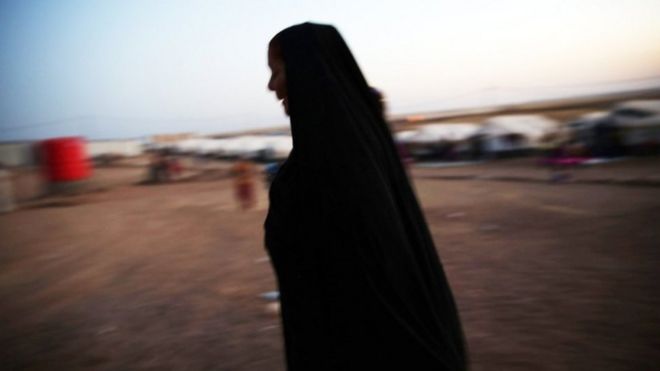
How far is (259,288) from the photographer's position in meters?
4.51

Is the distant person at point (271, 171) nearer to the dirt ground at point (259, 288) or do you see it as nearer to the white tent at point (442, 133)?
the dirt ground at point (259, 288)

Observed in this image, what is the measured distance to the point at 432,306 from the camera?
1.10m

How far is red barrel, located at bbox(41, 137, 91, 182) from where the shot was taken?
16938 mm

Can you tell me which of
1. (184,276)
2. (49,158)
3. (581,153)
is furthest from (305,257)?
(49,158)

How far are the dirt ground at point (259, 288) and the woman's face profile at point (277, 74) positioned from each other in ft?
7.16

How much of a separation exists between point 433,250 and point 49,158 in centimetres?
1963

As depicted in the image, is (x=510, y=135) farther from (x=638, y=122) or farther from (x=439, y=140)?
(x=638, y=122)

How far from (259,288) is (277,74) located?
3614mm

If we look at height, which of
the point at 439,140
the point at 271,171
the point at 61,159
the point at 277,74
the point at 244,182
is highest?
the point at 61,159

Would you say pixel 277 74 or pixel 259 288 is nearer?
pixel 277 74

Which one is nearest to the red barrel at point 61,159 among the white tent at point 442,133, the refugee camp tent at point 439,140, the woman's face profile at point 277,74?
the refugee camp tent at point 439,140

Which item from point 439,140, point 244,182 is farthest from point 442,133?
point 244,182

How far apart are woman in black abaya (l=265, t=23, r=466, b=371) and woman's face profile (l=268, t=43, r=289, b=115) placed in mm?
29

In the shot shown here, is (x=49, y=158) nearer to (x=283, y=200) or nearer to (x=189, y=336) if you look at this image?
(x=189, y=336)
